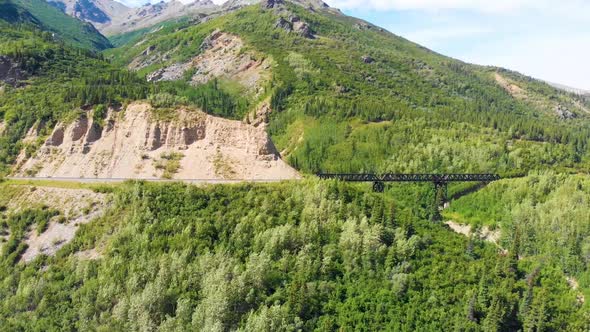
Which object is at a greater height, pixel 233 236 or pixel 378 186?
pixel 378 186

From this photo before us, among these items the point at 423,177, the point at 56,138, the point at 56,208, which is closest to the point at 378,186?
the point at 423,177

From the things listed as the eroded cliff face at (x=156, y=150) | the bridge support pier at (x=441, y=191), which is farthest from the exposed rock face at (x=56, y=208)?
the bridge support pier at (x=441, y=191)

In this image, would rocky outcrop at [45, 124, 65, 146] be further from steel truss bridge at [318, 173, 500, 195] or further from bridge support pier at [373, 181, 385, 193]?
bridge support pier at [373, 181, 385, 193]

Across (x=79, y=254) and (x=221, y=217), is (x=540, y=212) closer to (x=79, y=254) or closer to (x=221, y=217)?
(x=221, y=217)

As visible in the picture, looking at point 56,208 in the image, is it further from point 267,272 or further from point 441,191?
point 441,191

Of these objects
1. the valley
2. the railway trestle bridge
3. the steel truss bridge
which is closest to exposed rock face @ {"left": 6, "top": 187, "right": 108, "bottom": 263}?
the valley

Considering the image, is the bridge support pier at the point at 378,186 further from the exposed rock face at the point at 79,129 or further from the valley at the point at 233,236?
the exposed rock face at the point at 79,129
